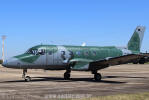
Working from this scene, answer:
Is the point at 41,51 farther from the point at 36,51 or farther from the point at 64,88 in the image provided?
the point at 64,88

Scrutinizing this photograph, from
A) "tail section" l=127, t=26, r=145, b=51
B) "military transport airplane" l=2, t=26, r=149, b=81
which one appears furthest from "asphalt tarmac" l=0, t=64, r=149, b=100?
"tail section" l=127, t=26, r=145, b=51

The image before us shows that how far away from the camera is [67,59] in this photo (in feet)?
83.7

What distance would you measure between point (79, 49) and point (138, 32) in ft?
29.9

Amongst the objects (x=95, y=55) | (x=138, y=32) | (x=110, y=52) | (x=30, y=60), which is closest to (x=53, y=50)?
(x=30, y=60)

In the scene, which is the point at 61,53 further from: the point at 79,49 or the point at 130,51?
the point at 130,51

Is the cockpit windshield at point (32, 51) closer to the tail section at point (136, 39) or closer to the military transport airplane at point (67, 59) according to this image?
the military transport airplane at point (67, 59)

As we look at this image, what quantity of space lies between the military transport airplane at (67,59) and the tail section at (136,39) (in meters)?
3.28

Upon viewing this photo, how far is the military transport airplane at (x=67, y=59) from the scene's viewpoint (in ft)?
76.1

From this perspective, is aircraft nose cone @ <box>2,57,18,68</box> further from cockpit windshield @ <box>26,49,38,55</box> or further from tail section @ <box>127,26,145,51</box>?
tail section @ <box>127,26,145,51</box>

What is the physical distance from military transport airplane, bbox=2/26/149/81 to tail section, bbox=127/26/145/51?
10.8 feet

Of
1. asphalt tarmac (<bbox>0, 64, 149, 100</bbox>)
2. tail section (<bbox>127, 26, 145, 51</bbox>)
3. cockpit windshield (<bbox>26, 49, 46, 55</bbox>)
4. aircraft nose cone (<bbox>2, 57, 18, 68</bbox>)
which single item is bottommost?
asphalt tarmac (<bbox>0, 64, 149, 100</bbox>)

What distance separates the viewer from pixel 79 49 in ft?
88.4

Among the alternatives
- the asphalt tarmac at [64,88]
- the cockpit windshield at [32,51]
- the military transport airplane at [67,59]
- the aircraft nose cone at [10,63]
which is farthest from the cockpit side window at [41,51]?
the asphalt tarmac at [64,88]

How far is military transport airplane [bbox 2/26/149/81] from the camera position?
76.1 ft
